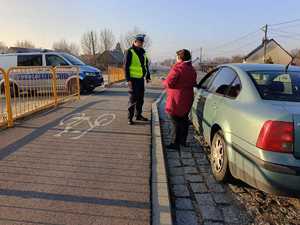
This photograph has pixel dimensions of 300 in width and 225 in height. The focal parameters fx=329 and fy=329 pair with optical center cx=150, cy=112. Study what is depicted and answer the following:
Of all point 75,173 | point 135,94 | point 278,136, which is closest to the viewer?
point 278,136

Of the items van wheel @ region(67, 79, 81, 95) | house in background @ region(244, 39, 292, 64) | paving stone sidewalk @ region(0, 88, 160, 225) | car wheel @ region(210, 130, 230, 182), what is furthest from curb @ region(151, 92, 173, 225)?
house in background @ region(244, 39, 292, 64)

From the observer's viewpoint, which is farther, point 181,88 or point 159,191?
point 181,88

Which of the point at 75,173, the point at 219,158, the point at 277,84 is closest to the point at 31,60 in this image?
the point at 75,173

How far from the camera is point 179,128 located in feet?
19.3

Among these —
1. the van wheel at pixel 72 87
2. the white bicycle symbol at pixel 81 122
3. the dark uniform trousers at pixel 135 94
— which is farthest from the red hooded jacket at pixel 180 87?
the van wheel at pixel 72 87

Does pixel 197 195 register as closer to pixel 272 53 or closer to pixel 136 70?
pixel 136 70

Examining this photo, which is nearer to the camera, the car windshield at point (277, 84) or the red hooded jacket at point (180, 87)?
the car windshield at point (277, 84)

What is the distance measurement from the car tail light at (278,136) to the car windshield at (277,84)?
0.66m

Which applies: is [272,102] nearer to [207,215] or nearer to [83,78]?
[207,215]

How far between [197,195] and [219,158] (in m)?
0.66

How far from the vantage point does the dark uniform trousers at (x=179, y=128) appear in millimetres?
5836

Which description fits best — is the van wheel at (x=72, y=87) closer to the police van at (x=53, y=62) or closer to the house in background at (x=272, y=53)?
the police van at (x=53, y=62)

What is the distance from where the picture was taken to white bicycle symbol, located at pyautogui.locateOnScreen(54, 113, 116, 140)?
670cm

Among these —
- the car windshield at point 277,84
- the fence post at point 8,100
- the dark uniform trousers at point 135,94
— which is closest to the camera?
the car windshield at point 277,84
